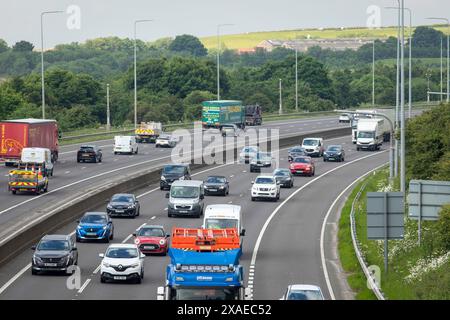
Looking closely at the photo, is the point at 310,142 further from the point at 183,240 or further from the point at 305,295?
the point at 305,295

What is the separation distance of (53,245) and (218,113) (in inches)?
3271

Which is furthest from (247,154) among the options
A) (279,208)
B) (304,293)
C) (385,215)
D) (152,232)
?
(304,293)

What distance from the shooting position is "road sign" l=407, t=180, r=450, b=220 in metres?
43.0

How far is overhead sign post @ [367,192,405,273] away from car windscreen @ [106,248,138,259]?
830 centimetres

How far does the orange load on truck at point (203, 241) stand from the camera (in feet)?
115

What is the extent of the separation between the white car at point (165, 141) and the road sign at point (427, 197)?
6905 centimetres

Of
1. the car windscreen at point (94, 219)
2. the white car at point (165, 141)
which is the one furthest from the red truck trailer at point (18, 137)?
the car windscreen at point (94, 219)

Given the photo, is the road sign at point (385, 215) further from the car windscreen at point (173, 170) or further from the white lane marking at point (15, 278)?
the car windscreen at point (173, 170)

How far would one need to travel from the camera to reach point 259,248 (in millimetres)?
53906

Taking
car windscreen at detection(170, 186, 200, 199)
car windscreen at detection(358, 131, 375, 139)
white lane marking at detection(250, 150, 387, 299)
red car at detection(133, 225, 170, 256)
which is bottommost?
white lane marking at detection(250, 150, 387, 299)

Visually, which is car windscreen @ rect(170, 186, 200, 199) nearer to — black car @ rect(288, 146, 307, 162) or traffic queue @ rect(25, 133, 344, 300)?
traffic queue @ rect(25, 133, 344, 300)

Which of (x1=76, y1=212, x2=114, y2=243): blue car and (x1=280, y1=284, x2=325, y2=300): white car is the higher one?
(x1=280, y1=284, x2=325, y2=300): white car

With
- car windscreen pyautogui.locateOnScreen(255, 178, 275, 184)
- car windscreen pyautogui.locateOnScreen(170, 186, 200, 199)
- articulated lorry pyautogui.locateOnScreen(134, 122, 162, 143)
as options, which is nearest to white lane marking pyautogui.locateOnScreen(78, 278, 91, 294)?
car windscreen pyautogui.locateOnScreen(170, 186, 200, 199)

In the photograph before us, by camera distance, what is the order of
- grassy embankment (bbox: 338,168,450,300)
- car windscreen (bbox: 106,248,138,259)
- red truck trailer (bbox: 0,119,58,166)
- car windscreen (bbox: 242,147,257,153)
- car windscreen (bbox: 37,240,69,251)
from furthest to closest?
car windscreen (bbox: 242,147,257,153), red truck trailer (bbox: 0,119,58,166), car windscreen (bbox: 37,240,69,251), car windscreen (bbox: 106,248,138,259), grassy embankment (bbox: 338,168,450,300)
